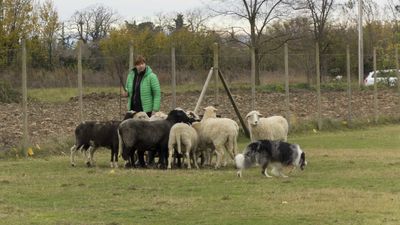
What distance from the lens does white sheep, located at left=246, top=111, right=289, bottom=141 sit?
14.9 metres

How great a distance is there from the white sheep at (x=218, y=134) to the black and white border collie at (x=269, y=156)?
1.49 m

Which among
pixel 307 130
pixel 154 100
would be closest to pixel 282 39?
pixel 307 130

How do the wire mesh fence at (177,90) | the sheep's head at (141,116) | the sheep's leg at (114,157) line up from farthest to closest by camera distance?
the wire mesh fence at (177,90)
the sheep's head at (141,116)
the sheep's leg at (114,157)

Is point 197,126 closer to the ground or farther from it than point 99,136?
farther from it

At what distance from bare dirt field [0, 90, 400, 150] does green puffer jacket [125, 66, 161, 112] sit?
3337mm

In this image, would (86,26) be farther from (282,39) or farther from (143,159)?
(143,159)

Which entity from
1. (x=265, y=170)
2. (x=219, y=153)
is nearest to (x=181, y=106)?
(x=219, y=153)

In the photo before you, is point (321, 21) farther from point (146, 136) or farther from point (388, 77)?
point (146, 136)

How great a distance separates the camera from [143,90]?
Answer: 14828 millimetres

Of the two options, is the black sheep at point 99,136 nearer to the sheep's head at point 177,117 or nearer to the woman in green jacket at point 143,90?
the woman in green jacket at point 143,90

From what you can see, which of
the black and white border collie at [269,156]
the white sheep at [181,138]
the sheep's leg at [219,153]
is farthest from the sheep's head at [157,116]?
the black and white border collie at [269,156]

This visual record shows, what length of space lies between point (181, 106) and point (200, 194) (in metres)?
12.2

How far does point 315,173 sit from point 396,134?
31.9 feet

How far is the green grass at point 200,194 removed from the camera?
28.4 feet
